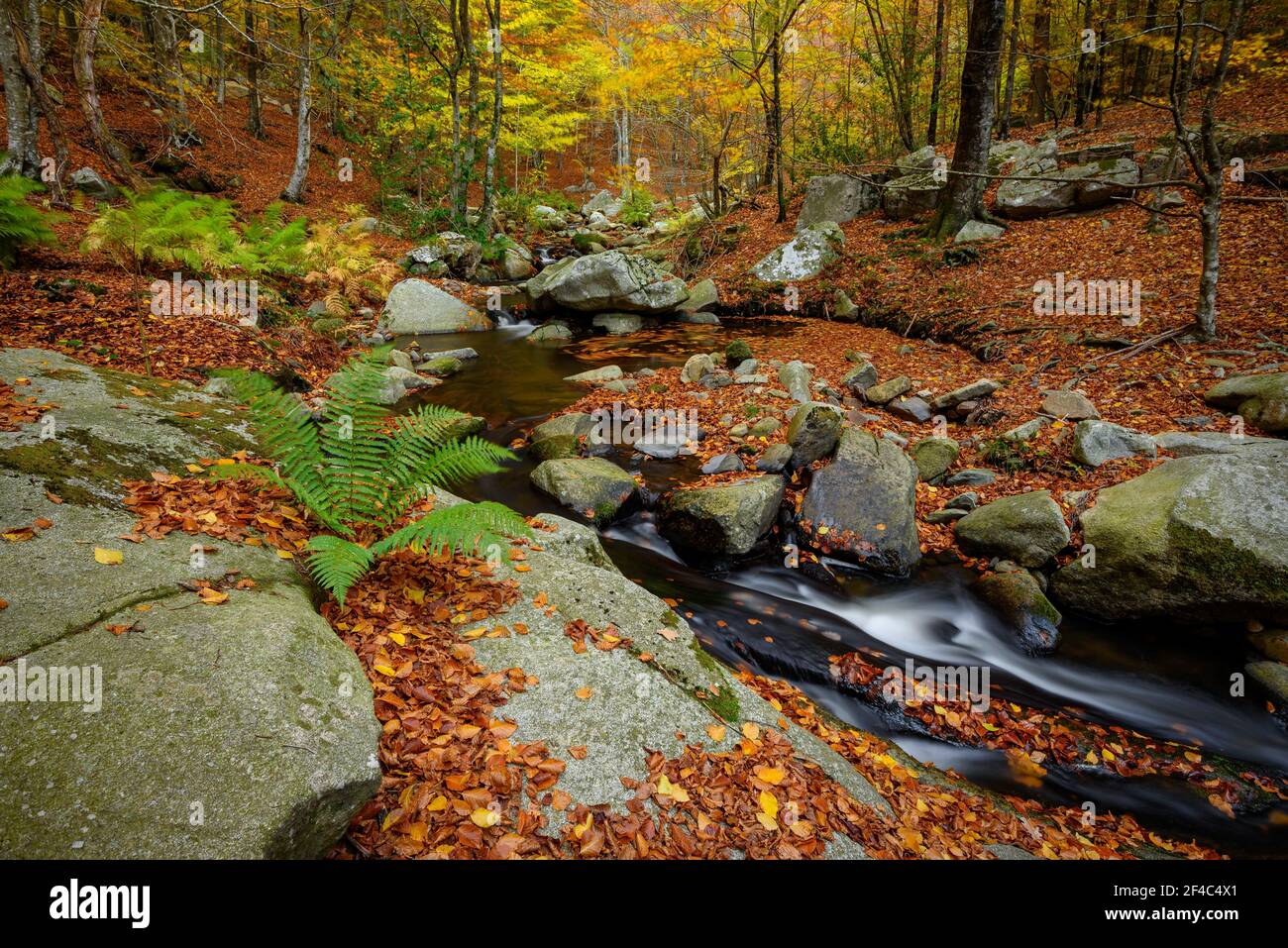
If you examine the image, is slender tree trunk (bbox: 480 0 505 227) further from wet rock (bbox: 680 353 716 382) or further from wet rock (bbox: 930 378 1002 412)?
wet rock (bbox: 930 378 1002 412)

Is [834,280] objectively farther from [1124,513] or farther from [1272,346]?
[1124,513]

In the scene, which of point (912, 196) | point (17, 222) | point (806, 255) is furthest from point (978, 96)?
point (17, 222)

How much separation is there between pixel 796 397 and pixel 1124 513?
410cm

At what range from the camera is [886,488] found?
591 centimetres

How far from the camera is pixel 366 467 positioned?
12.4 ft

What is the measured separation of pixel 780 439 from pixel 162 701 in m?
6.30

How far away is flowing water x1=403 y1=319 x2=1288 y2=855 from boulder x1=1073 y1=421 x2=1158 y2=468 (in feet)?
6.42

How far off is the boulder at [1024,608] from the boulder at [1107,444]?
1827 mm

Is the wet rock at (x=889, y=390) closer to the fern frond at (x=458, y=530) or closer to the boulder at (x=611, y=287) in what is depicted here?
the boulder at (x=611, y=287)

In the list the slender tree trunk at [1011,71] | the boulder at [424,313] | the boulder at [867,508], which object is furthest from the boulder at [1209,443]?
the slender tree trunk at [1011,71]

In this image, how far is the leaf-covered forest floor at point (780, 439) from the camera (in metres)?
2.31
